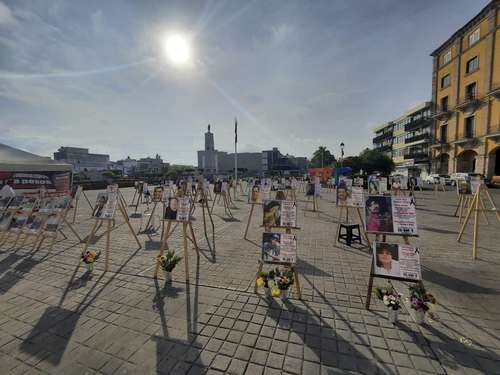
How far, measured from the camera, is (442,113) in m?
32.7

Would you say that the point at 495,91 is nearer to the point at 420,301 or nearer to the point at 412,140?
the point at 412,140

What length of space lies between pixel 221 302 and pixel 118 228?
684cm

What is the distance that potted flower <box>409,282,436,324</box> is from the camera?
289cm

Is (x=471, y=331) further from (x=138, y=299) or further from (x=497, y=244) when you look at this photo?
(x=497, y=244)

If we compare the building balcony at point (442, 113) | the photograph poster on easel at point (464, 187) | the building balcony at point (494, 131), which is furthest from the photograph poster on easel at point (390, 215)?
the building balcony at point (442, 113)

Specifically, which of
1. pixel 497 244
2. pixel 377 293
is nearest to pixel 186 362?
pixel 377 293

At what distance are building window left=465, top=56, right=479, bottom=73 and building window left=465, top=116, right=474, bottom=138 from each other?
20.3 feet

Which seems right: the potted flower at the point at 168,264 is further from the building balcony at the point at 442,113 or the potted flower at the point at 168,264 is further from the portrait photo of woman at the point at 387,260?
the building balcony at the point at 442,113

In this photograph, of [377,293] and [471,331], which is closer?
[471,331]

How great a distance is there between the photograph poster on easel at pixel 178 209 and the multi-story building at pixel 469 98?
119ft

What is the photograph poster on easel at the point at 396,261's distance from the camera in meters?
3.06

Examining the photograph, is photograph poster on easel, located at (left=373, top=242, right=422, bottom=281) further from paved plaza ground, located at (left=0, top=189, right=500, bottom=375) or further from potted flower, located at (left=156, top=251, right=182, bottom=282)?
potted flower, located at (left=156, top=251, right=182, bottom=282)

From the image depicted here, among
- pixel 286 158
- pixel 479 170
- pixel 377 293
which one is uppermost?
pixel 286 158

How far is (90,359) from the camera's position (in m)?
2.48
